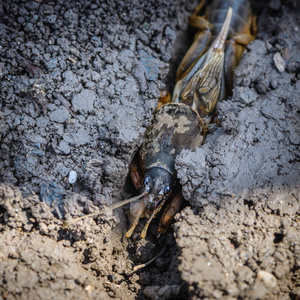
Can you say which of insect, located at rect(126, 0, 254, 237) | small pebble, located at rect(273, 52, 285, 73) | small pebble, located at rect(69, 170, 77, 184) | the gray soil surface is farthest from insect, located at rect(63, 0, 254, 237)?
small pebble, located at rect(273, 52, 285, 73)

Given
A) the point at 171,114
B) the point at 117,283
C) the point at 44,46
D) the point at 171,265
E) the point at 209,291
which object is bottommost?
the point at 117,283

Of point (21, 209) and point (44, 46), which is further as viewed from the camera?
point (44, 46)

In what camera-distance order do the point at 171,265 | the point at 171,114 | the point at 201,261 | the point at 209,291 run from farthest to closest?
the point at 171,114 → the point at 171,265 → the point at 201,261 → the point at 209,291

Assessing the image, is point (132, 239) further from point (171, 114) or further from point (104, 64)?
point (104, 64)

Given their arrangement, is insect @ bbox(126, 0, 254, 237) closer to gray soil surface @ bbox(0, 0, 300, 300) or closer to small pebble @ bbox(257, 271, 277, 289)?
gray soil surface @ bbox(0, 0, 300, 300)

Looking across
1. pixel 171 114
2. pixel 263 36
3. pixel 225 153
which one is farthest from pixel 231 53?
pixel 225 153

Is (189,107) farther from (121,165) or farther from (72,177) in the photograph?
(72,177)

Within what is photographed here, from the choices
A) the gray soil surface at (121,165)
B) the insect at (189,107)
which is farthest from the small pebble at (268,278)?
the insect at (189,107)
